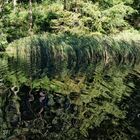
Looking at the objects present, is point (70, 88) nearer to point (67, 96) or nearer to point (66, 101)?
point (67, 96)

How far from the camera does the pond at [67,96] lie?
503 cm

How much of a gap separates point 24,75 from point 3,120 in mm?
2405

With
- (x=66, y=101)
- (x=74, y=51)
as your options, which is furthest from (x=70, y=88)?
(x=74, y=51)

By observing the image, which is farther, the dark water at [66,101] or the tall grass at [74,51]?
the tall grass at [74,51]

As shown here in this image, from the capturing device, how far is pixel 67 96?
6.30m

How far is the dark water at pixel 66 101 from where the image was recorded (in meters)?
5.01

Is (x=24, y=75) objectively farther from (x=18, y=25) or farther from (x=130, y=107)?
(x=18, y=25)

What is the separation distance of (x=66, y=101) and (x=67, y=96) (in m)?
0.28

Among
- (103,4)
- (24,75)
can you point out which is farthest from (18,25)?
(24,75)

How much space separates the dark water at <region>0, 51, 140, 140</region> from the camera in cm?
501

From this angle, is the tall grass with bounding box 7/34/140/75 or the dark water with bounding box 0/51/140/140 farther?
the tall grass with bounding box 7/34/140/75

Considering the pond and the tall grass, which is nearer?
the pond

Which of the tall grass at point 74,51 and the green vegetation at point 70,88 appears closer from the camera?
the green vegetation at point 70,88

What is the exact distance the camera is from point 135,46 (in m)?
9.05
